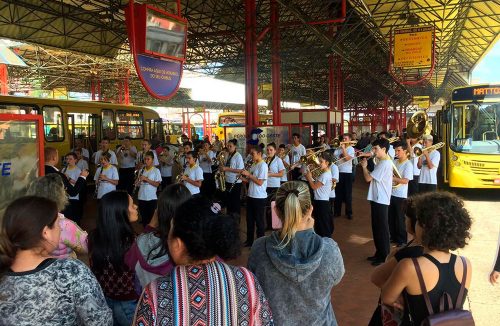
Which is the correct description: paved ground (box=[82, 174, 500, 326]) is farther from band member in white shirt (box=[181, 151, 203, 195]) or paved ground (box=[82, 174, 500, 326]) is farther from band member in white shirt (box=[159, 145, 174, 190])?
band member in white shirt (box=[159, 145, 174, 190])

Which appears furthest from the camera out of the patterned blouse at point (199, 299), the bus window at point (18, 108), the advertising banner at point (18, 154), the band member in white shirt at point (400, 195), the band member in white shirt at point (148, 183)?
the bus window at point (18, 108)

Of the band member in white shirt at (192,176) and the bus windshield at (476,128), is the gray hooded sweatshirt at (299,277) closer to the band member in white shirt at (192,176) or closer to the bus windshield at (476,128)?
the band member in white shirt at (192,176)

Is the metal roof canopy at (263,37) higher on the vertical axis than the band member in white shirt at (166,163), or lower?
higher

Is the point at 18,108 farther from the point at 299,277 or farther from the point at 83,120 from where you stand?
the point at 299,277

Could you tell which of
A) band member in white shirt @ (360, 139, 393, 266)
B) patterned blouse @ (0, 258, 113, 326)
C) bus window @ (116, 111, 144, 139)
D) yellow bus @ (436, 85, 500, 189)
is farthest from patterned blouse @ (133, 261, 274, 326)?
bus window @ (116, 111, 144, 139)

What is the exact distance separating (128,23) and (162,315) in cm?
548

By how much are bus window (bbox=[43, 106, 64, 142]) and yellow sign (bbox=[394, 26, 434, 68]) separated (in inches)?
417

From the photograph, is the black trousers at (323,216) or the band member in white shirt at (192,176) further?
the band member in white shirt at (192,176)

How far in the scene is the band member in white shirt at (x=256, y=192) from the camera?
6.87 meters

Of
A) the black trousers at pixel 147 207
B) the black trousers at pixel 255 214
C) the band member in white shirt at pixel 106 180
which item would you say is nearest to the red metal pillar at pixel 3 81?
the band member in white shirt at pixel 106 180

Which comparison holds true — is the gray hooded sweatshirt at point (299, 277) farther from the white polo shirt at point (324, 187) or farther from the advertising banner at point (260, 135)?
the advertising banner at point (260, 135)

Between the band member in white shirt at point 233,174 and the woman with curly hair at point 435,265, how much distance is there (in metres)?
6.20

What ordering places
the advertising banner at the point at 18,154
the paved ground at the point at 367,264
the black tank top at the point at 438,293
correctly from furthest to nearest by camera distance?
1. the paved ground at the point at 367,264
2. the advertising banner at the point at 18,154
3. the black tank top at the point at 438,293

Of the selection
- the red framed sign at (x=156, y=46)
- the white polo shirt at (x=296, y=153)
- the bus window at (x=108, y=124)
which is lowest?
the white polo shirt at (x=296, y=153)
